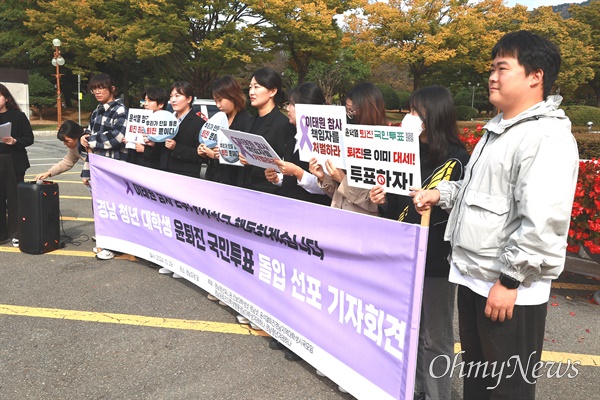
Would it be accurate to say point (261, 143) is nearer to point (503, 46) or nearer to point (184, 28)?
point (503, 46)

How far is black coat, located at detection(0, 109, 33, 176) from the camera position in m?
5.23

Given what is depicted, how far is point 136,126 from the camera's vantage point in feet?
14.8

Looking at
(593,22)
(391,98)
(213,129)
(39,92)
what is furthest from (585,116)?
(39,92)

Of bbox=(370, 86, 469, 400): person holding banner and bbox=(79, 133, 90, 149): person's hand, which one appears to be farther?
bbox=(79, 133, 90, 149): person's hand

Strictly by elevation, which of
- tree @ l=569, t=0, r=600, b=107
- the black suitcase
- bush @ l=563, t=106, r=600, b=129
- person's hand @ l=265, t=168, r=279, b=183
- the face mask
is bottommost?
the black suitcase

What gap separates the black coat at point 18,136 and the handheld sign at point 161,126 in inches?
73.5

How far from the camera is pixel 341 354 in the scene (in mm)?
2578

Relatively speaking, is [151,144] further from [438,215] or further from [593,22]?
[593,22]

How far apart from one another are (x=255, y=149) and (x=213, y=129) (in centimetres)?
114

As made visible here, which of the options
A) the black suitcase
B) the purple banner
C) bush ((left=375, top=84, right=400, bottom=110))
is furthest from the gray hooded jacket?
bush ((left=375, top=84, right=400, bottom=110))

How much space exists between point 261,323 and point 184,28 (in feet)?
74.1

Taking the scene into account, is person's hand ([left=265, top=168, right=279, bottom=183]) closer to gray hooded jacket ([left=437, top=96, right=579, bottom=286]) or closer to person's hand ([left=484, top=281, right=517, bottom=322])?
gray hooded jacket ([left=437, top=96, right=579, bottom=286])

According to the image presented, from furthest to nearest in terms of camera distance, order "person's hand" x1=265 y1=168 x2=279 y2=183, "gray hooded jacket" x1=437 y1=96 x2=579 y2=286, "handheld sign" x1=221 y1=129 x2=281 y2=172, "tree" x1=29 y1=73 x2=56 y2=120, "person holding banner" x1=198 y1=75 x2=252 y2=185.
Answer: "tree" x1=29 y1=73 x2=56 y2=120 → "person holding banner" x1=198 y1=75 x2=252 y2=185 → "person's hand" x1=265 y1=168 x2=279 y2=183 → "handheld sign" x1=221 y1=129 x2=281 y2=172 → "gray hooded jacket" x1=437 y1=96 x2=579 y2=286

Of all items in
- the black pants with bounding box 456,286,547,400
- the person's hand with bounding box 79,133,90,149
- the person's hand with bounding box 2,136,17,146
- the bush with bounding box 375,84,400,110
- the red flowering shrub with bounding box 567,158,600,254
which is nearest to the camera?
the black pants with bounding box 456,286,547,400
